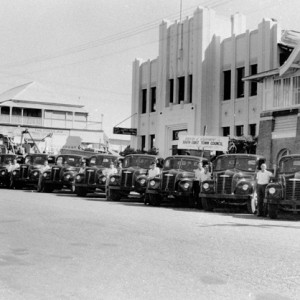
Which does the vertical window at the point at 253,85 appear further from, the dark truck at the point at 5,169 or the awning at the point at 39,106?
the awning at the point at 39,106

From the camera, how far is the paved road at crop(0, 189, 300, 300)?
6102 mm

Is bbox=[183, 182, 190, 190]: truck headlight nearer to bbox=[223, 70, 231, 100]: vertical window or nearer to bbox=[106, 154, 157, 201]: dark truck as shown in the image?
bbox=[106, 154, 157, 201]: dark truck

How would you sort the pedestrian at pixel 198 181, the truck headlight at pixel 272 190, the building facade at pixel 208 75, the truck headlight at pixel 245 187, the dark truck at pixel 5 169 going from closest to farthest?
the truck headlight at pixel 272 190
the truck headlight at pixel 245 187
the pedestrian at pixel 198 181
the dark truck at pixel 5 169
the building facade at pixel 208 75

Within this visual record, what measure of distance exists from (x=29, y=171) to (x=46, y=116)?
32314 mm

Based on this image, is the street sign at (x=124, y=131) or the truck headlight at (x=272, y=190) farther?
the street sign at (x=124, y=131)

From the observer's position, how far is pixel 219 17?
36969mm

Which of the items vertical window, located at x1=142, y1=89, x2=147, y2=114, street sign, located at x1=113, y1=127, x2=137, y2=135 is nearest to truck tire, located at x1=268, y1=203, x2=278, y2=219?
street sign, located at x1=113, y1=127, x2=137, y2=135

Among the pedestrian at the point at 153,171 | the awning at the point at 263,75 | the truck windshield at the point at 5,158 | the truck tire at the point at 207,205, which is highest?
the awning at the point at 263,75

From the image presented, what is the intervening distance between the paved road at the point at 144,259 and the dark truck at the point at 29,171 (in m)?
14.5

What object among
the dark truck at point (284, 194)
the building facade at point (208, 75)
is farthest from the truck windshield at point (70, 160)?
the dark truck at point (284, 194)

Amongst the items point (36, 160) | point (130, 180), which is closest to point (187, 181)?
point (130, 180)

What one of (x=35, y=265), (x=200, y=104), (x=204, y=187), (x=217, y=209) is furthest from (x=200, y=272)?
(x=200, y=104)

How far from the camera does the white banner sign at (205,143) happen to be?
26.0 metres

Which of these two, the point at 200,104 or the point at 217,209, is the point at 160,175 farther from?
the point at 200,104
